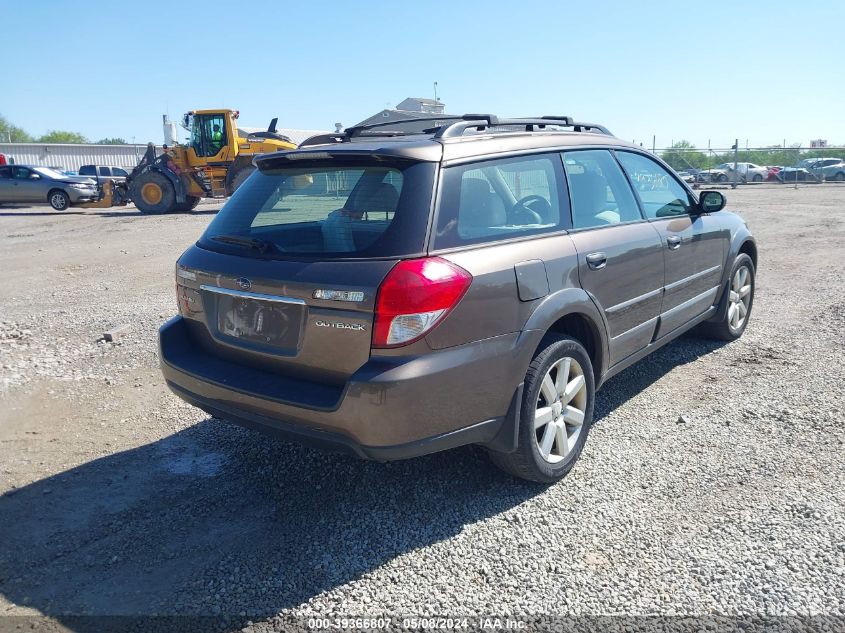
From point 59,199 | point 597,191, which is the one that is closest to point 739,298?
point 597,191

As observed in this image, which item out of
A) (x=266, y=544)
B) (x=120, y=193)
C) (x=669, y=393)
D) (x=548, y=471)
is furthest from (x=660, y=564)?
(x=120, y=193)

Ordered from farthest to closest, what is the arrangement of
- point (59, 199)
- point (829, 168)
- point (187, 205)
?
point (829, 168) < point (59, 199) < point (187, 205)

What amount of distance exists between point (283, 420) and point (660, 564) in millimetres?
1758

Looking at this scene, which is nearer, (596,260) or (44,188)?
(596,260)

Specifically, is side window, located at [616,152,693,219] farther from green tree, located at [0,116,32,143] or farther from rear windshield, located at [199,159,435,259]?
green tree, located at [0,116,32,143]

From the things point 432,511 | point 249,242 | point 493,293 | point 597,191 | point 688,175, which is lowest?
point 432,511

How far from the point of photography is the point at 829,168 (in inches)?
1336

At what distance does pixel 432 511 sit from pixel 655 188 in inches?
114

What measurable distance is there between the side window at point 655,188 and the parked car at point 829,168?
34216 mm

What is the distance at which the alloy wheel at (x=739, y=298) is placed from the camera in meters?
5.84

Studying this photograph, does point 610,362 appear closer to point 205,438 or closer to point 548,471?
point 548,471

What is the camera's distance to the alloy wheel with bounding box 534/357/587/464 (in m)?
3.44

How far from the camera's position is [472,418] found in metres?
3.04

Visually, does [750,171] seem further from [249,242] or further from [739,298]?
[249,242]
